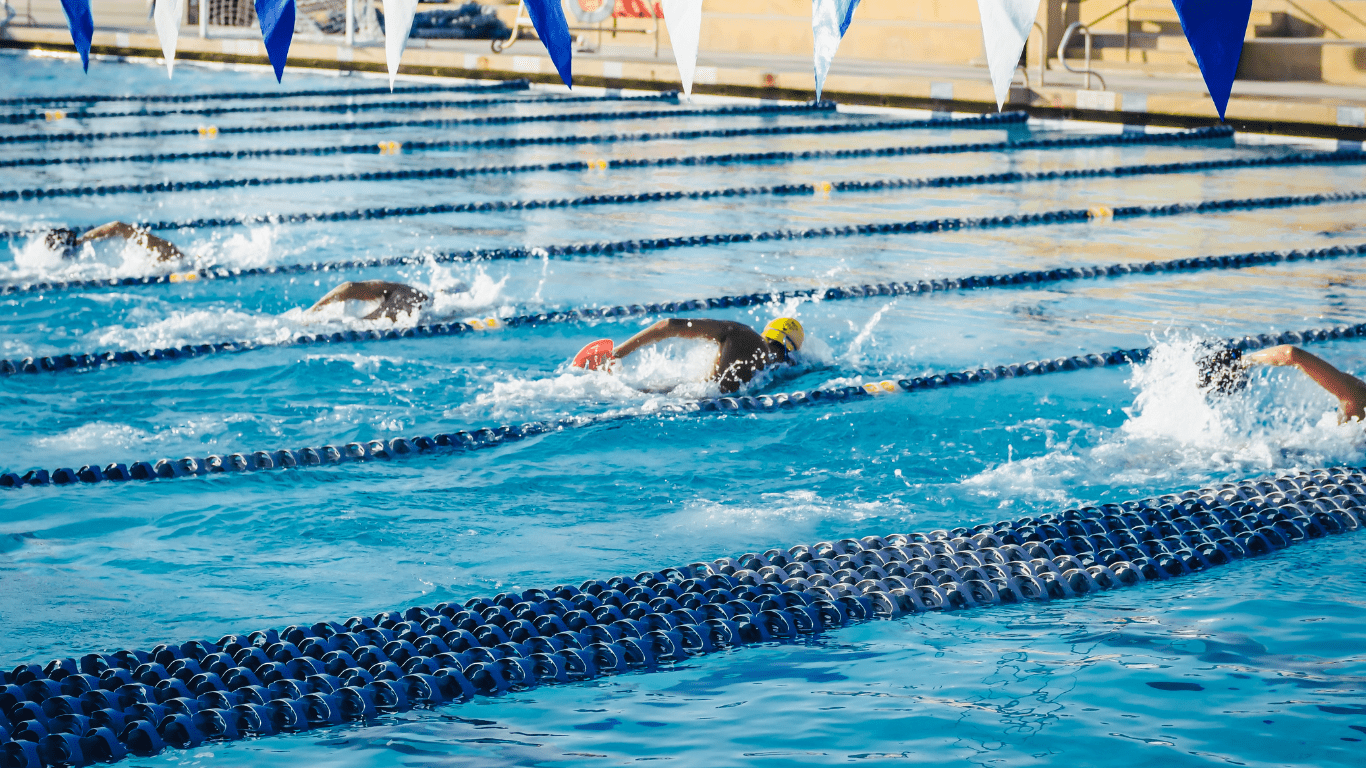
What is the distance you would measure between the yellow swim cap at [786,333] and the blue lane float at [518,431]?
0.33 metres

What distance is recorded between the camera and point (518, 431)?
486cm

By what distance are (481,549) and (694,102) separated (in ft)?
37.3

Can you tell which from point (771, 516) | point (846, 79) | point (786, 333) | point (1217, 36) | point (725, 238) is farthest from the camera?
point (846, 79)

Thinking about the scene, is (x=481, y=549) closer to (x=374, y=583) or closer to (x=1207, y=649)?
(x=374, y=583)

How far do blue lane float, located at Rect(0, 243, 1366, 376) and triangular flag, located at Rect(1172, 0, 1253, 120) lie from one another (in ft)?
9.13

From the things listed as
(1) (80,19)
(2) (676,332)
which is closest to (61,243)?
(1) (80,19)

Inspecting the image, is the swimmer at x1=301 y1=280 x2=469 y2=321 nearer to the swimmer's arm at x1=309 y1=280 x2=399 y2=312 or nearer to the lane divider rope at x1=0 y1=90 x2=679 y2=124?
the swimmer's arm at x1=309 y1=280 x2=399 y2=312

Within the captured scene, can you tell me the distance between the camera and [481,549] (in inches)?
161

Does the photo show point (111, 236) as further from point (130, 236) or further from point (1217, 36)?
point (1217, 36)

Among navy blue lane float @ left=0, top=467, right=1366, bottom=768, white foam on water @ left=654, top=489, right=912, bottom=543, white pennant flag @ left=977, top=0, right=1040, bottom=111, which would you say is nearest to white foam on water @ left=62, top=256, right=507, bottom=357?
white foam on water @ left=654, top=489, right=912, bottom=543

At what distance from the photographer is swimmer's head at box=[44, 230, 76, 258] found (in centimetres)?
722

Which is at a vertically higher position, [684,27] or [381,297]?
[684,27]

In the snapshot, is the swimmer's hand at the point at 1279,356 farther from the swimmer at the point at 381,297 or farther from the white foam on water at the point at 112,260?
the white foam on water at the point at 112,260

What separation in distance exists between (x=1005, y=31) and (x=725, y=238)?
3.34 meters
